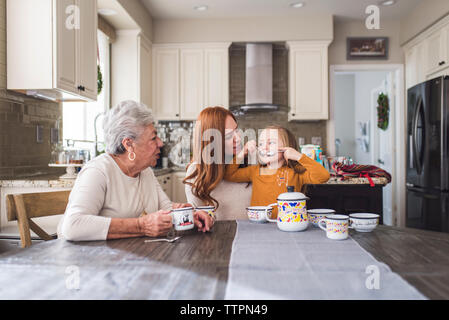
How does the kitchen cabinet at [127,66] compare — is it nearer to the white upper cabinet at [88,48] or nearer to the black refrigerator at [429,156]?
the white upper cabinet at [88,48]

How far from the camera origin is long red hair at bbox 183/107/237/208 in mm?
1912

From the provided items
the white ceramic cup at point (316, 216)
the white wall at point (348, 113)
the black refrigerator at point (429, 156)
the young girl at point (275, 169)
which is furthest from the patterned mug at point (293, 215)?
the white wall at point (348, 113)

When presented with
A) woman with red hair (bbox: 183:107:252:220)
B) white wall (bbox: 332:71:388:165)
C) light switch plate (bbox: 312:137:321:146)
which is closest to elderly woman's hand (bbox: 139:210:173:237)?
woman with red hair (bbox: 183:107:252:220)

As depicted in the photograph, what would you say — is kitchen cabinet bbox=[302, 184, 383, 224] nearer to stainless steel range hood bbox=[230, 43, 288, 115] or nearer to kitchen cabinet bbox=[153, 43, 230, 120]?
stainless steel range hood bbox=[230, 43, 288, 115]

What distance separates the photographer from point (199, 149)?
6.29 ft

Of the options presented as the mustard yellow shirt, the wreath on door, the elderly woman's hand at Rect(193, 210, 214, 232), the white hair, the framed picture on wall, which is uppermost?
the framed picture on wall

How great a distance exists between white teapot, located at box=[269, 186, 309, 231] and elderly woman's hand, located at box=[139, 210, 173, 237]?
40 centimetres

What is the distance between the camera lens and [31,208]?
4.94ft

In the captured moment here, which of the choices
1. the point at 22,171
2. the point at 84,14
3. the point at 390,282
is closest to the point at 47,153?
the point at 22,171

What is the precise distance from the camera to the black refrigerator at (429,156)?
137 inches

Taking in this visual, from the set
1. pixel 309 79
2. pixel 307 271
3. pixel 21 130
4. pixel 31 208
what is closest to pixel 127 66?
pixel 21 130

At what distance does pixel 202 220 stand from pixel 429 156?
3.21 m

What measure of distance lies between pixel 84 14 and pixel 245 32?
239 cm
